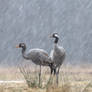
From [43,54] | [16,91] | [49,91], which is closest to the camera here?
[49,91]

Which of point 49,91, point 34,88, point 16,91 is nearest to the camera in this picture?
point 49,91

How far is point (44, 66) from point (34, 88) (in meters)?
0.80

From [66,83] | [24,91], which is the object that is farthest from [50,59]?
[66,83]

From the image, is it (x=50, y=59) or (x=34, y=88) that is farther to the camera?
(x=50, y=59)

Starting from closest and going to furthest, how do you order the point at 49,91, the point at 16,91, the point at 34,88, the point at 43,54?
the point at 49,91
the point at 16,91
the point at 34,88
the point at 43,54

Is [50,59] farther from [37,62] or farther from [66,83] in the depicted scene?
[66,83]

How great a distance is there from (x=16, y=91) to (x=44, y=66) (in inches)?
59.9

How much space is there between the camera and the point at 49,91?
26.1ft

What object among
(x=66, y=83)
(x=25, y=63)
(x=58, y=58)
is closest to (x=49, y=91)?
(x=66, y=83)

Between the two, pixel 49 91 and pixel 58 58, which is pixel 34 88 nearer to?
pixel 58 58

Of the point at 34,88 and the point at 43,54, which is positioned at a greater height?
the point at 43,54

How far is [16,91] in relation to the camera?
9203 mm

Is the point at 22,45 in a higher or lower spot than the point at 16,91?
higher

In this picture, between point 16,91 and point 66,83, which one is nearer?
point 66,83
